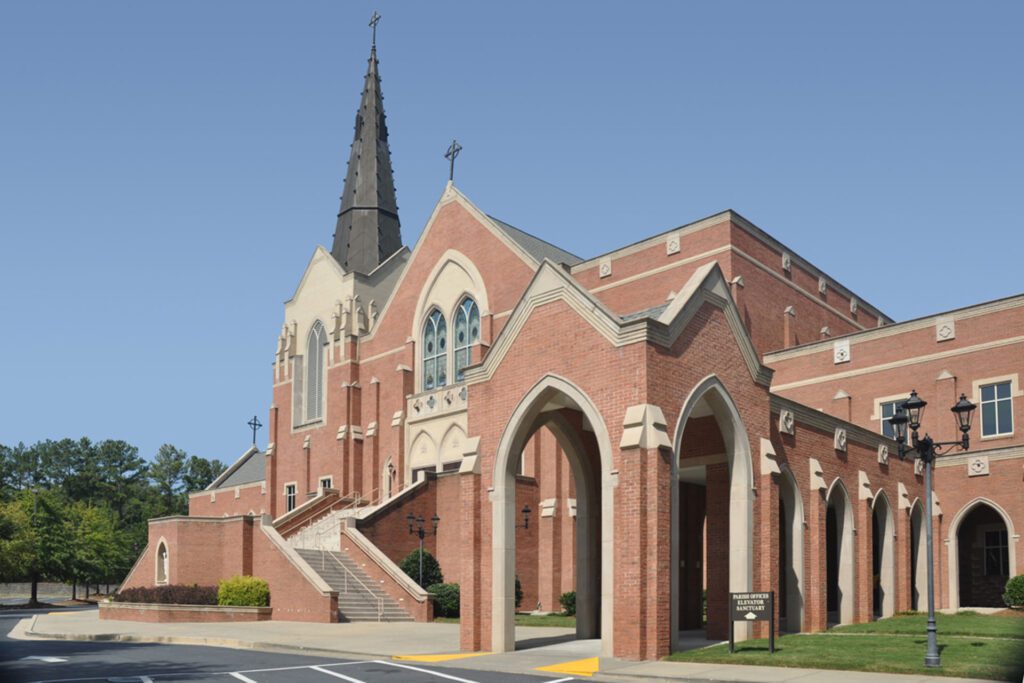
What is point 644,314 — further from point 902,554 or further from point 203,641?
point 902,554

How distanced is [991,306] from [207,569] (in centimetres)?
2928

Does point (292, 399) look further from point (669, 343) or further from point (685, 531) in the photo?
point (669, 343)

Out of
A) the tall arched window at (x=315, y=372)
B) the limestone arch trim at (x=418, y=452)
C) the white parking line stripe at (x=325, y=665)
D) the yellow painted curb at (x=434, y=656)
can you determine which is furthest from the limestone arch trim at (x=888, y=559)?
the tall arched window at (x=315, y=372)

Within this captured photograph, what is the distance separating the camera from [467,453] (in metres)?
22.8

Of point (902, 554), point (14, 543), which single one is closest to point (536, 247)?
point (902, 554)

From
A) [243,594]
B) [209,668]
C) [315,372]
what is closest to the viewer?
[209,668]

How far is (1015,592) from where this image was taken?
2998cm

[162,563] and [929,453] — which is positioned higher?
[929,453]

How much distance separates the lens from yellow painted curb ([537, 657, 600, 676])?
17625 mm

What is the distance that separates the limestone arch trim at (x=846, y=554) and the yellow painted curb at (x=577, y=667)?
10656 mm

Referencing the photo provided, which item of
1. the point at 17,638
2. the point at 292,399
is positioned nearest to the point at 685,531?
the point at 17,638

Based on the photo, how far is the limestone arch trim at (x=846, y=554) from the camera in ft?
90.6

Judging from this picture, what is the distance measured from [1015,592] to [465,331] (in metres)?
23.5

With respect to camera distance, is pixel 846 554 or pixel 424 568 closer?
pixel 846 554
